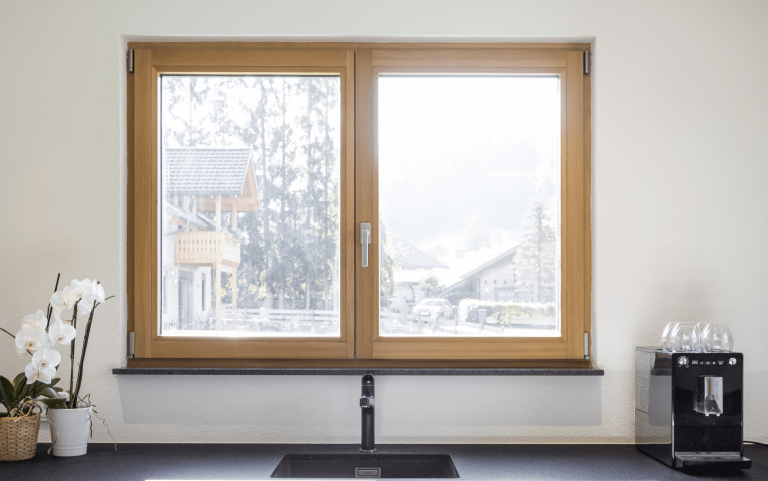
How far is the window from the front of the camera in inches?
87.4

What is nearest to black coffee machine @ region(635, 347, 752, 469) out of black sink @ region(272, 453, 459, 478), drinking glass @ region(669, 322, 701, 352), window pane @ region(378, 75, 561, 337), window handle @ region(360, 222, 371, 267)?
drinking glass @ region(669, 322, 701, 352)

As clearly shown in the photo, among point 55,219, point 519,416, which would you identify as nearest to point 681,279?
point 519,416

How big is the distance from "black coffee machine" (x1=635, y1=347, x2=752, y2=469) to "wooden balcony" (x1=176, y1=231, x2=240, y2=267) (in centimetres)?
147

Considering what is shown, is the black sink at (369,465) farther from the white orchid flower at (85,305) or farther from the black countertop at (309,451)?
the white orchid flower at (85,305)

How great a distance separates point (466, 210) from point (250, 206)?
768 millimetres

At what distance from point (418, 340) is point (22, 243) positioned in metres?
1.41

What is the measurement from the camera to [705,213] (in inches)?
86.0

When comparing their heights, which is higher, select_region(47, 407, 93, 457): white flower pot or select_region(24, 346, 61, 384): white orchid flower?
select_region(24, 346, 61, 384): white orchid flower

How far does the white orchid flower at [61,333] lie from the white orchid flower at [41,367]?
0.04 meters

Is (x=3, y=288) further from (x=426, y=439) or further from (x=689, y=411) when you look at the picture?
(x=689, y=411)

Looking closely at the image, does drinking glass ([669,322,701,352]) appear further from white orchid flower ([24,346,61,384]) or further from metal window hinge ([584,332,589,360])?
white orchid flower ([24,346,61,384])

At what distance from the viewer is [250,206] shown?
7.37 feet

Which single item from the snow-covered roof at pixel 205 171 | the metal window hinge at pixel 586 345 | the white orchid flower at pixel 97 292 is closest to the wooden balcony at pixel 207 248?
the snow-covered roof at pixel 205 171

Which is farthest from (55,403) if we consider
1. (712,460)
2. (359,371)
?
(712,460)
